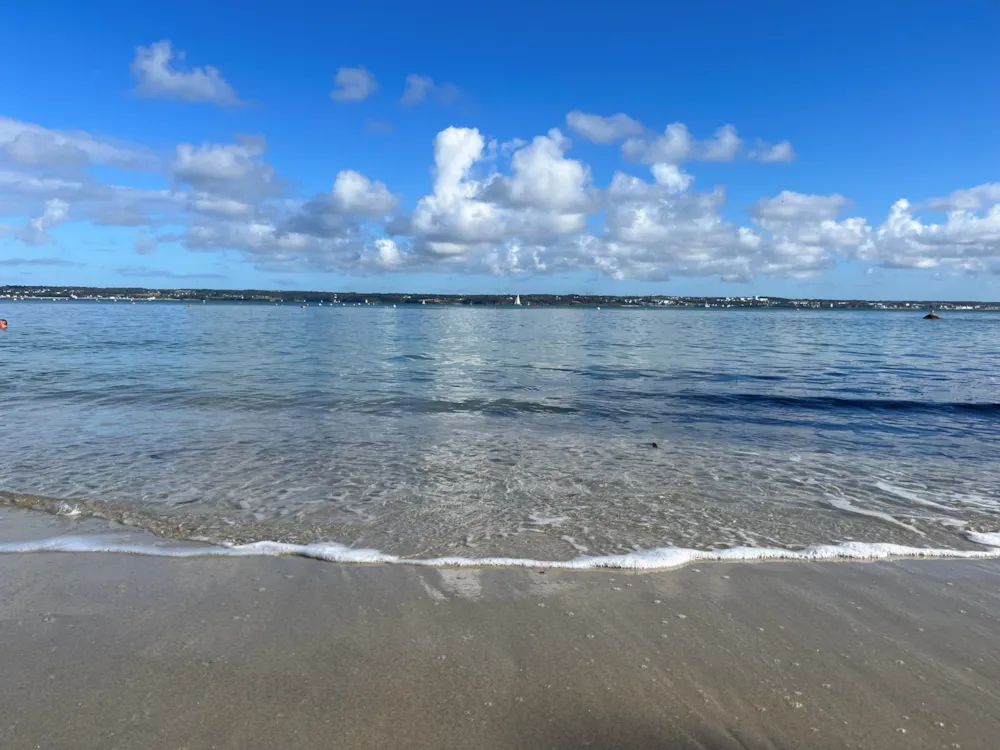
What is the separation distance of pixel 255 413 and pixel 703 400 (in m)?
12.5

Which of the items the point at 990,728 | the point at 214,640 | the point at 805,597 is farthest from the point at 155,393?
the point at 990,728

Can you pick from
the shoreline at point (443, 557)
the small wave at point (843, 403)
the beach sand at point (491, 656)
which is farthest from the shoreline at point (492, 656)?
the small wave at point (843, 403)

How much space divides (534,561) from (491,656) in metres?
1.89

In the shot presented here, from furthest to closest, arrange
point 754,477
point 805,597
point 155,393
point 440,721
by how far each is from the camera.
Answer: point 155,393 → point 754,477 → point 805,597 → point 440,721

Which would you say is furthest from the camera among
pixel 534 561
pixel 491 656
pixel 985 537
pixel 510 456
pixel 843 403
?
pixel 843 403

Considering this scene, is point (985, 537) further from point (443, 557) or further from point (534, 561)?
point (443, 557)

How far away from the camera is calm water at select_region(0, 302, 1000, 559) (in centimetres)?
716

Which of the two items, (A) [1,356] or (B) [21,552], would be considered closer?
(B) [21,552]

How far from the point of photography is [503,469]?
9945 mm

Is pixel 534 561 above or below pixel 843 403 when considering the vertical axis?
above

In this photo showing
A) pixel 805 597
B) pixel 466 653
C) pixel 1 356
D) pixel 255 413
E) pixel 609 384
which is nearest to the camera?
pixel 466 653

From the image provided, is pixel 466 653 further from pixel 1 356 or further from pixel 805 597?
pixel 1 356

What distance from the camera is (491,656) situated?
13.9ft

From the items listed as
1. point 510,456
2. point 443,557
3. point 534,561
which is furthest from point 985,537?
point 510,456
